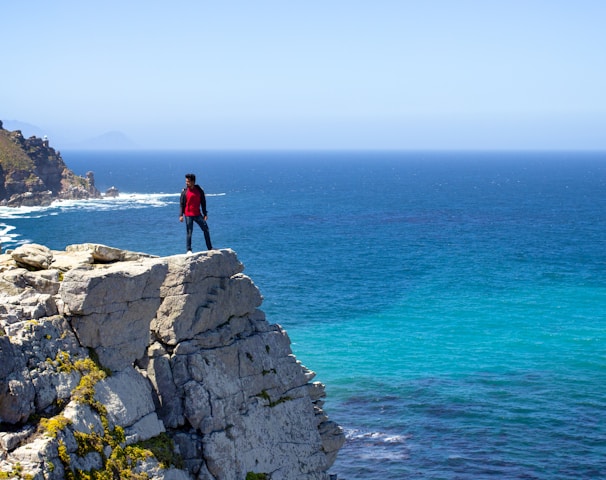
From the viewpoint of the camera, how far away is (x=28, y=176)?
18462 centimetres

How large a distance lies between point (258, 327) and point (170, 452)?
21.2 ft

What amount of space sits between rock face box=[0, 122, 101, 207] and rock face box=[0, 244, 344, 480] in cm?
16202

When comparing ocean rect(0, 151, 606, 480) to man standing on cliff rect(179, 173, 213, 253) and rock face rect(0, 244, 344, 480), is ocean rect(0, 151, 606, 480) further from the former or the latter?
man standing on cliff rect(179, 173, 213, 253)

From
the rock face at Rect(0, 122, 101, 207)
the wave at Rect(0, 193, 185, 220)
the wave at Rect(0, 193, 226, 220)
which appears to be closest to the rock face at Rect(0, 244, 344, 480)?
the wave at Rect(0, 193, 185, 220)

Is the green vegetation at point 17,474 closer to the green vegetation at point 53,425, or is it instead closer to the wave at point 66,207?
the green vegetation at point 53,425

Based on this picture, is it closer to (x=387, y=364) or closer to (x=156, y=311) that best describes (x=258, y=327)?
(x=156, y=311)

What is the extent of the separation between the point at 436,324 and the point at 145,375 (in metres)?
57.8

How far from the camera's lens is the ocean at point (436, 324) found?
157ft

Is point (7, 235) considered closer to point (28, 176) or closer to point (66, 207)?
point (66, 207)

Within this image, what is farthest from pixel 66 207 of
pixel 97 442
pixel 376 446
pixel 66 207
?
pixel 97 442

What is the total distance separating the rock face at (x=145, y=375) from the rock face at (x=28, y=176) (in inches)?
6379

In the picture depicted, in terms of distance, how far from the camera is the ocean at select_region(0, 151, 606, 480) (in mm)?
47875

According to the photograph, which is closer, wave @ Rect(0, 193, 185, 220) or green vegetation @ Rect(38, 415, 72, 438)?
green vegetation @ Rect(38, 415, 72, 438)

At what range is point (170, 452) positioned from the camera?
23.0 m
